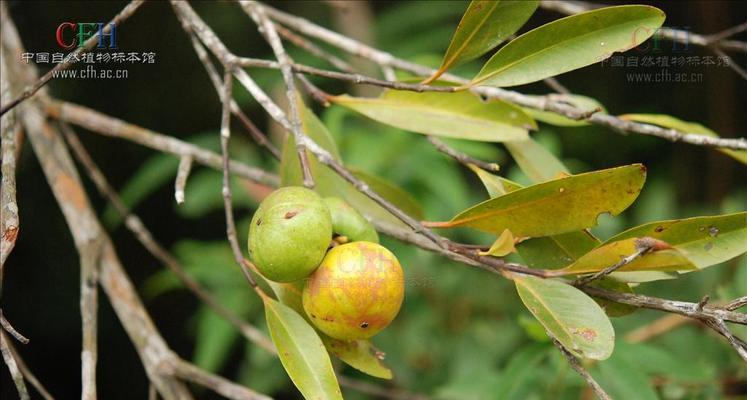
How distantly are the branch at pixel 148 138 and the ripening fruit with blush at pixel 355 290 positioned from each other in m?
0.48

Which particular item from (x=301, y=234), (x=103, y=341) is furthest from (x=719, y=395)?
(x=103, y=341)

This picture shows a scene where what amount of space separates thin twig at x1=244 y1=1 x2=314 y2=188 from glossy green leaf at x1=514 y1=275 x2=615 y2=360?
278 mm

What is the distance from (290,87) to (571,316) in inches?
17.1

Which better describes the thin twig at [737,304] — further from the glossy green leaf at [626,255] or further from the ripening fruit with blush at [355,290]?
the ripening fruit with blush at [355,290]

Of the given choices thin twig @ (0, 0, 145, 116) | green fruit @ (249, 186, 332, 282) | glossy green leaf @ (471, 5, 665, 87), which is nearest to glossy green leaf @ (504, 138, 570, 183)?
glossy green leaf @ (471, 5, 665, 87)

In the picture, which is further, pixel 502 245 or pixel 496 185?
pixel 496 185

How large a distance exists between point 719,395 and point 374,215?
0.89 metres

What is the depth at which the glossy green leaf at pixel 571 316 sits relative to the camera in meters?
0.79

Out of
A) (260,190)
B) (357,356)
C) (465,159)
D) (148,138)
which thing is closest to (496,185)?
(465,159)

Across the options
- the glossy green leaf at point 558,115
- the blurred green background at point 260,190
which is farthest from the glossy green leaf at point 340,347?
the blurred green background at point 260,190

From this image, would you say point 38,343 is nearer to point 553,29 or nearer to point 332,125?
point 332,125

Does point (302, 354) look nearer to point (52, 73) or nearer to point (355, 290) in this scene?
→ point (355, 290)

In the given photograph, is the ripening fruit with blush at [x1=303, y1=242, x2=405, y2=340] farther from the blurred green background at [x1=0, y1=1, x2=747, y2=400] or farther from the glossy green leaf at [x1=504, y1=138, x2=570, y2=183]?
the blurred green background at [x1=0, y1=1, x2=747, y2=400]

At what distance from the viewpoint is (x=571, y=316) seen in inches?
32.3
